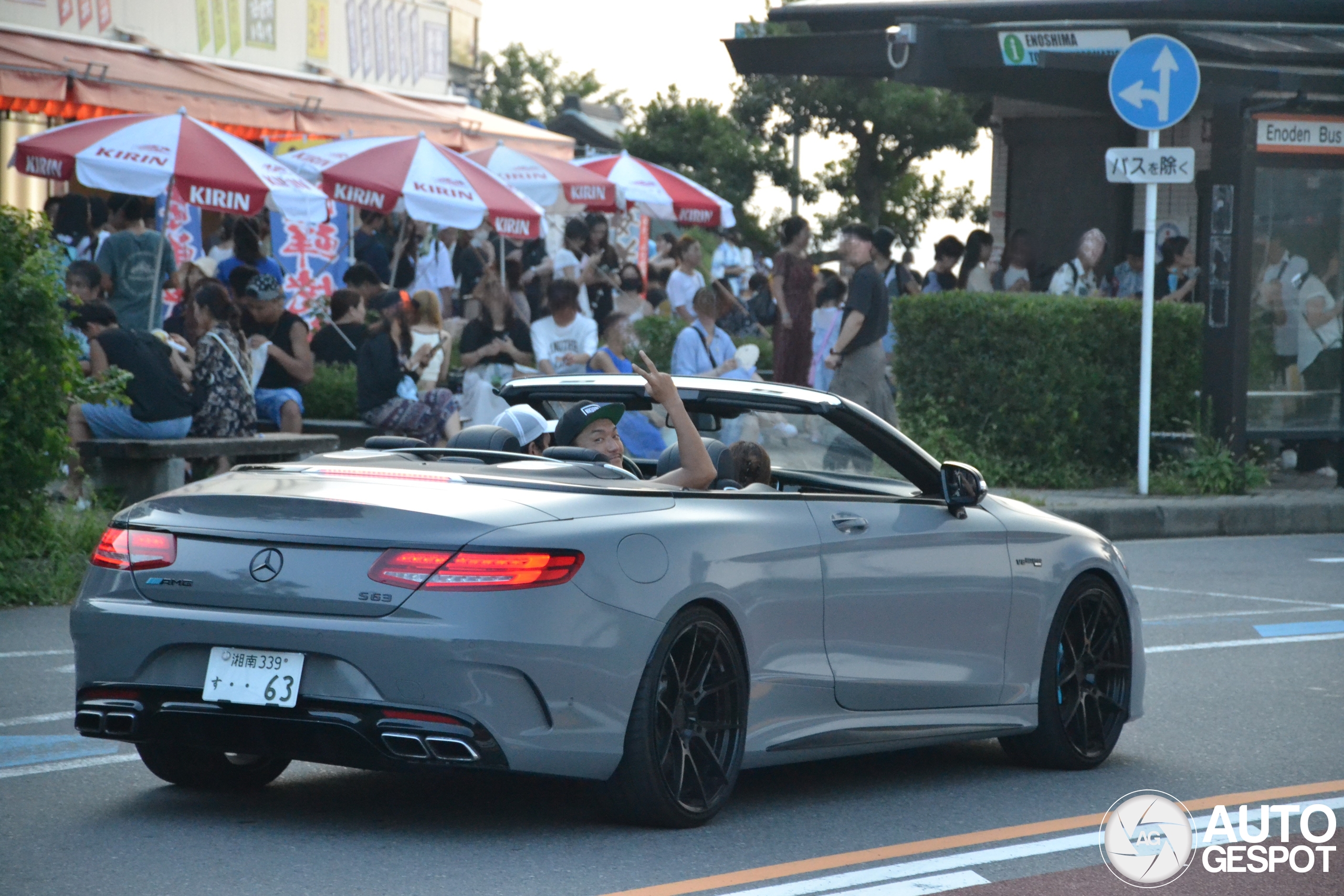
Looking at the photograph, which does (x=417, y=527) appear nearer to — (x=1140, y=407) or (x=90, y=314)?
(x=90, y=314)

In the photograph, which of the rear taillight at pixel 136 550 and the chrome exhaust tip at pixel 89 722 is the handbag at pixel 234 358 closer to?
the rear taillight at pixel 136 550

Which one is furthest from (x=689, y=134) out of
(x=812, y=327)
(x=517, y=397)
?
(x=517, y=397)

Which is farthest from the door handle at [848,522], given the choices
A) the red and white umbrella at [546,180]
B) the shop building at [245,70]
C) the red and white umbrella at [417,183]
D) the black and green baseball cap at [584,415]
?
the shop building at [245,70]

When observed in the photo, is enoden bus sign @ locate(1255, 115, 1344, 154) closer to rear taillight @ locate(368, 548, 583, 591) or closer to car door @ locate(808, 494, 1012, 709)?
car door @ locate(808, 494, 1012, 709)

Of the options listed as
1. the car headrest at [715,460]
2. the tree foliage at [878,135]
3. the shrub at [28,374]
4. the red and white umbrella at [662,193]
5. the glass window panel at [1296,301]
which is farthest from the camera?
the tree foliage at [878,135]

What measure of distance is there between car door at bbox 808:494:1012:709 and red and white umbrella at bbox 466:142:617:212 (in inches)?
587

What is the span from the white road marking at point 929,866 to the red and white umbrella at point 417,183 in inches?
512

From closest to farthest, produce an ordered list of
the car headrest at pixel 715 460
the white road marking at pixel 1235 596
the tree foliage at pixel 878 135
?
the car headrest at pixel 715 460 < the white road marking at pixel 1235 596 < the tree foliage at pixel 878 135

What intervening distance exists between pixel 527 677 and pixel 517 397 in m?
2.03

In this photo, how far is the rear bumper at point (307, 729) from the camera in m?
5.18

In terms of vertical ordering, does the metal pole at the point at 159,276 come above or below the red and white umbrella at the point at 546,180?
below

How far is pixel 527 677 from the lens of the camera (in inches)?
205

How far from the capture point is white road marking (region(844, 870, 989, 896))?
5070mm

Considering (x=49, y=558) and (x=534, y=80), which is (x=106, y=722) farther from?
(x=534, y=80)
